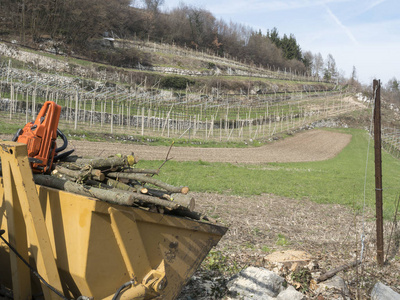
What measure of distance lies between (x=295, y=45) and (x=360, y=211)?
4892 inches

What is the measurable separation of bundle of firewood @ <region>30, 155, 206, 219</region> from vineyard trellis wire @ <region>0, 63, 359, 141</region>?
20.3 meters

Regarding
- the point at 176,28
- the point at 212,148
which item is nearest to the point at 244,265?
the point at 212,148

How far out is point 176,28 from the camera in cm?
9081

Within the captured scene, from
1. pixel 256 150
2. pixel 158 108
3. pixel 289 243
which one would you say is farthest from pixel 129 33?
pixel 289 243

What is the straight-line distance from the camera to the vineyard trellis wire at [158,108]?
3066 centimetres

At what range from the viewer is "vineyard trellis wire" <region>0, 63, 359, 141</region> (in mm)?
30656

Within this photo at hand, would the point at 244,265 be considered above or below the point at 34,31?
below

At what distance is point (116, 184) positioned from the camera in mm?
3783

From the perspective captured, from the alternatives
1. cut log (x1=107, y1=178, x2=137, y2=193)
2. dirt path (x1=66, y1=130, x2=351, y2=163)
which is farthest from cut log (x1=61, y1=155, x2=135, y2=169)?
dirt path (x1=66, y1=130, x2=351, y2=163)

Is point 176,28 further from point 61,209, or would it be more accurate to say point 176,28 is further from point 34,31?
point 61,209

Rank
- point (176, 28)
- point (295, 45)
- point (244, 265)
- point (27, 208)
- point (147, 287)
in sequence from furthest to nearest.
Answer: point (295, 45), point (176, 28), point (244, 265), point (147, 287), point (27, 208)

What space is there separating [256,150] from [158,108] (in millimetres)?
12642

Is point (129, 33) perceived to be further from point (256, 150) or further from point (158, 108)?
point (256, 150)

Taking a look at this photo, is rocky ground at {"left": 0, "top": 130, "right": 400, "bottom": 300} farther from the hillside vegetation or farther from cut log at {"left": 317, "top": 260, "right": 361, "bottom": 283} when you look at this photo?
the hillside vegetation
